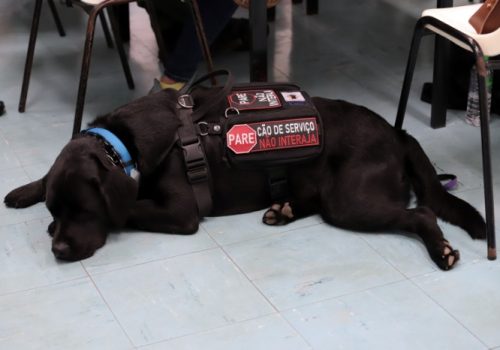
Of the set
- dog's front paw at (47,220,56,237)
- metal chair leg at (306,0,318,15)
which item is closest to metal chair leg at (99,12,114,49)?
metal chair leg at (306,0,318,15)

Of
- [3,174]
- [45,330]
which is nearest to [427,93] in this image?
[3,174]

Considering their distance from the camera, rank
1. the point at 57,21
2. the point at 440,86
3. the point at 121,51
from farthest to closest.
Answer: the point at 57,21, the point at 121,51, the point at 440,86

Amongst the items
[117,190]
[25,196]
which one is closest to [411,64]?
[117,190]

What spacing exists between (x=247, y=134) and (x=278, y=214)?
29 cm

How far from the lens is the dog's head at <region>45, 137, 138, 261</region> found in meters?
2.51

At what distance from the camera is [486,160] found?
252 cm

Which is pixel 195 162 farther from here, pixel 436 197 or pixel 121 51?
pixel 121 51

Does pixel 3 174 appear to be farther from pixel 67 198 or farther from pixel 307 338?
pixel 307 338

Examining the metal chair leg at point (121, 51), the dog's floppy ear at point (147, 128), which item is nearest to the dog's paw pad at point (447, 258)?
the dog's floppy ear at point (147, 128)

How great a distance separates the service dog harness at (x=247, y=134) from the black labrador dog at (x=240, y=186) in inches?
1.4

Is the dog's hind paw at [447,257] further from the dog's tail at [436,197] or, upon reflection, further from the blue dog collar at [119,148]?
the blue dog collar at [119,148]

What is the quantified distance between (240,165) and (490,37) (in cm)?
83

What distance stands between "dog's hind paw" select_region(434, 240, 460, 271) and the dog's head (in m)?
0.91

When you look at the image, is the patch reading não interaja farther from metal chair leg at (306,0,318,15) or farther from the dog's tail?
metal chair leg at (306,0,318,15)
